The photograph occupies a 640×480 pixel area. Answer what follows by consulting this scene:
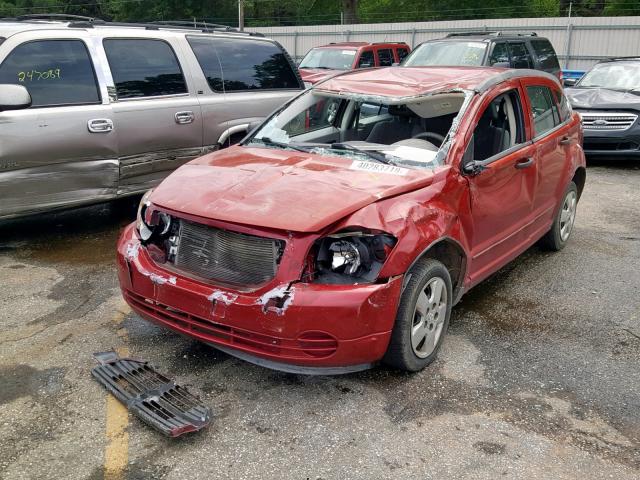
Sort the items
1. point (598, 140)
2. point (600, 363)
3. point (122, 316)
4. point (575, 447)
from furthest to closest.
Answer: point (598, 140)
point (122, 316)
point (600, 363)
point (575, 447)

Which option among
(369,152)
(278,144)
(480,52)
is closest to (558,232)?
(369,152)

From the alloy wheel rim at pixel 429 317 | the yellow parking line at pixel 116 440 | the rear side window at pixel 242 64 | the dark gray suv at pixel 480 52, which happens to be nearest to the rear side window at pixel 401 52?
the dark gray suv at pixel 480 52

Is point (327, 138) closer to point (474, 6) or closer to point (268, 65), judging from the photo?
point (268, 65)

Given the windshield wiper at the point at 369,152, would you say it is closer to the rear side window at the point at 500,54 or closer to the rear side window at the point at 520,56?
the rear side window at the point at 500,54

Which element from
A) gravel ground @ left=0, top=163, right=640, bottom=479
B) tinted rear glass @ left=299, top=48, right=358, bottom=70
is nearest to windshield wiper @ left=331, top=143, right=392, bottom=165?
gravel ground @ left=0, top=163, right=640, bottom=479

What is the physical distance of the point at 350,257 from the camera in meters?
3.34

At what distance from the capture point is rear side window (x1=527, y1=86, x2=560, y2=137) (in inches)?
201

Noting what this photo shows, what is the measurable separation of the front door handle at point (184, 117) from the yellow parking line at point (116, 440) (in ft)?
11.9

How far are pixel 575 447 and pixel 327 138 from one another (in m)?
2.93

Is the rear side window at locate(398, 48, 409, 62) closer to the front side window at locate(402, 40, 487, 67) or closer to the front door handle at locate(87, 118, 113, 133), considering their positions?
the front side window at locate(402, 40, 487, 67)

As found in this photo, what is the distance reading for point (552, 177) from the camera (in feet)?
17.5

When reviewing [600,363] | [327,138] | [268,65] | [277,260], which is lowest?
[600,363]

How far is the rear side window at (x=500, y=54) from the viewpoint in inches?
429

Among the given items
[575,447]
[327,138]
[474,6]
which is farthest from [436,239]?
[474,6]
